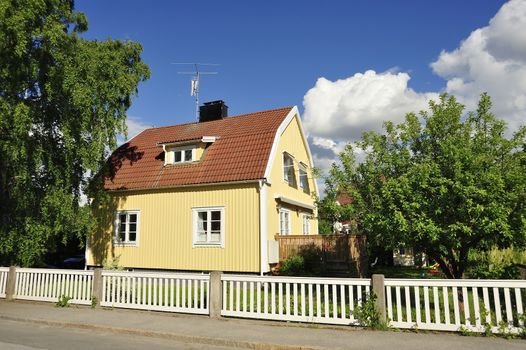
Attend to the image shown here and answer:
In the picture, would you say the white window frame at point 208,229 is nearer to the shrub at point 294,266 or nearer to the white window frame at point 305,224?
the shrub at point 294,266

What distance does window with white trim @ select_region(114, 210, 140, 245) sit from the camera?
59.9 ft

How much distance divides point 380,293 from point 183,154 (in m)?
12.3

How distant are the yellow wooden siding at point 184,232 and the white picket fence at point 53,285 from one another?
5.61m

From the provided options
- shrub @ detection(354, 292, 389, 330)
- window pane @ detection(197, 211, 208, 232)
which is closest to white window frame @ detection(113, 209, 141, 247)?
window pane @ detection(197, 211, 208, 232)

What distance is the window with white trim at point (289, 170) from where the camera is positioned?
1929 centimetres

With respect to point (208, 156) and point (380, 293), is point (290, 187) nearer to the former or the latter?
point (208, 156)

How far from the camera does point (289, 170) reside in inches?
790

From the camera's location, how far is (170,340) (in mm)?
8062

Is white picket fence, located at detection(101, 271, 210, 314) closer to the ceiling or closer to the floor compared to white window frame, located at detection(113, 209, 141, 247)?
closer to the floor

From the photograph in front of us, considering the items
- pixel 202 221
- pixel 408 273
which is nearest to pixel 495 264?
pixel 408 273

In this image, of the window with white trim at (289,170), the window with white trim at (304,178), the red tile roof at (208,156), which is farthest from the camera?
the window with white trim at (304,178)

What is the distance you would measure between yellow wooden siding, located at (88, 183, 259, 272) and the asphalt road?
295 inches

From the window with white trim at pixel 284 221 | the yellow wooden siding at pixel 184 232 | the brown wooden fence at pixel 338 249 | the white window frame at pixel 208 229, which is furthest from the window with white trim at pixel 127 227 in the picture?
the brown wooden fence at pixel 338 249

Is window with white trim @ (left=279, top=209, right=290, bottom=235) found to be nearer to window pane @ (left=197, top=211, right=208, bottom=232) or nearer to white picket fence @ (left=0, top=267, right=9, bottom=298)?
window pane @ (left=197, top=211, right=208, bottom=232)
